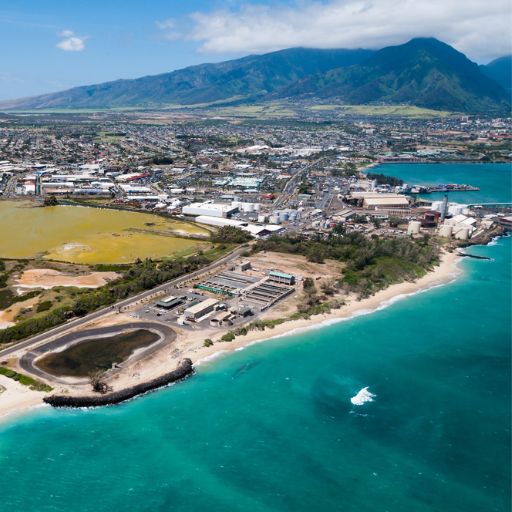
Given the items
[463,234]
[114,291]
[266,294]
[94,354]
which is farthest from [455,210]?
[94,354]

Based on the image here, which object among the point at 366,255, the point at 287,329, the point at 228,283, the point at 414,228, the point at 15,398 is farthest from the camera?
the point at 414,228

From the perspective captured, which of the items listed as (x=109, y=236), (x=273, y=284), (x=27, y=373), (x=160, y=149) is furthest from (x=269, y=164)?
(x=27, y=373)

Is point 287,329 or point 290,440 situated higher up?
point 287,329

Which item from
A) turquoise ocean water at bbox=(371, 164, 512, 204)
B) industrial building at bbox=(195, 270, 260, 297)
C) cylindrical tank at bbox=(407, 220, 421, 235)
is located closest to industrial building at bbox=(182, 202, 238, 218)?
industrial building at bbox=(195, 270, 260, 297)

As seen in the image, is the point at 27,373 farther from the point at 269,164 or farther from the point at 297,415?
the point at 269,164

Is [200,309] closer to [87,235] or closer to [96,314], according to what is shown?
[96,314]

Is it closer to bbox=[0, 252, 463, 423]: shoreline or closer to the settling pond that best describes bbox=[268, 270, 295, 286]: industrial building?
bbox=[0, 252, 463, 423]: shoreline
